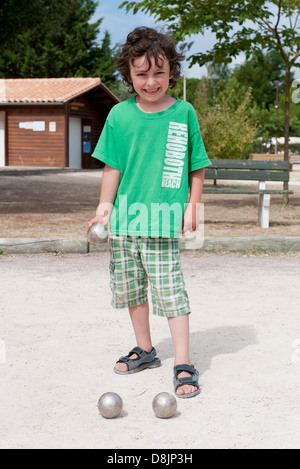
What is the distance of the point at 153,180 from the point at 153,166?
72mm

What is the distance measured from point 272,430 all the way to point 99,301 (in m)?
2.64

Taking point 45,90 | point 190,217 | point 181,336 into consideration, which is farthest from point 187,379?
point 45,90

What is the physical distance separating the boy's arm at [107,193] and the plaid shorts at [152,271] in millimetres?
118

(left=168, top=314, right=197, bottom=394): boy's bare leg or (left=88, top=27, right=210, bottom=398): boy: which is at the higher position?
(left=88, top=27, right=210, bottom=398): boy

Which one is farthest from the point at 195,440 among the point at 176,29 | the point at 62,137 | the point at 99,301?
the point at 62,137

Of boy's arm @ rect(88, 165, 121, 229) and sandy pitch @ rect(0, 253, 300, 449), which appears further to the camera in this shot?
boy's arm @ rect(88, 165, 121, 229)

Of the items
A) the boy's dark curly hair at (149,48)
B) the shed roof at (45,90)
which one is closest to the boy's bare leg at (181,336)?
the boy's dark curly hair at (149,48)

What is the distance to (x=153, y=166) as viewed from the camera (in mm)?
3369

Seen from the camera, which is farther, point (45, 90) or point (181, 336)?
point (45, 90)

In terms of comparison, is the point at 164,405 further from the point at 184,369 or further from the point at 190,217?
the point at 190,217

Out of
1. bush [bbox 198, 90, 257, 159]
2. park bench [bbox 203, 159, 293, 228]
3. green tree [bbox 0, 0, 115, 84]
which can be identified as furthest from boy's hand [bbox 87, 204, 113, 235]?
green tree [bbox 0, 0, 115, 84]

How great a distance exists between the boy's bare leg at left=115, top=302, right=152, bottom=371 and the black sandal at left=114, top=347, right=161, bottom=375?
2 centimetres

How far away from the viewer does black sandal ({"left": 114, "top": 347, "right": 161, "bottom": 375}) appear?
11.9 feet

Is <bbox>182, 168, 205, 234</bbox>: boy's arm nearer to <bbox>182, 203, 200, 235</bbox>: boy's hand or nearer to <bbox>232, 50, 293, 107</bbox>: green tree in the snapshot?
<bbox>182, 203, 200, 235</bbox>: boy's hand
